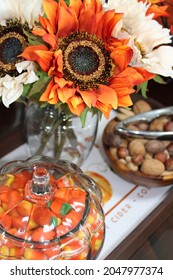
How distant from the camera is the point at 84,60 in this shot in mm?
577

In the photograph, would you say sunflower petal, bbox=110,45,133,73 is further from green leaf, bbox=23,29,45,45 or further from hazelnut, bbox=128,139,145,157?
hazelnut, bbox=128,139,145,157

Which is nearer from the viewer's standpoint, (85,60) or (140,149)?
(85,60)

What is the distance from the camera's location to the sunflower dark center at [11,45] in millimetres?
579

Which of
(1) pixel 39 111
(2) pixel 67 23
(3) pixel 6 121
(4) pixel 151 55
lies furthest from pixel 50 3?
(3) pixel 6 121

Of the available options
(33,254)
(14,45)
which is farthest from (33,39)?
(33,254)

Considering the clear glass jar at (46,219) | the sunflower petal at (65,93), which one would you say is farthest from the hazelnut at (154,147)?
the sunflower petal at (65,93)

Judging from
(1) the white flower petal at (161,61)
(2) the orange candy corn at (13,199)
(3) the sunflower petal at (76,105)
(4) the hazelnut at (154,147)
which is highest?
(1) the white flower petal at (161,61)

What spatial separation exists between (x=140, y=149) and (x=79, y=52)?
0.25 meters

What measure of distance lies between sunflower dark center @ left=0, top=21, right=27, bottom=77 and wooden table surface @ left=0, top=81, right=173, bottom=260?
0.86ft

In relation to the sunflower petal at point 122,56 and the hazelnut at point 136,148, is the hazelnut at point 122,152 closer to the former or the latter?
the hazelnut at point 136,148

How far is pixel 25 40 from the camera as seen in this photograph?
1.93ft

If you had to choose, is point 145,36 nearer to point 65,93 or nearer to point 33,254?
point 65,93

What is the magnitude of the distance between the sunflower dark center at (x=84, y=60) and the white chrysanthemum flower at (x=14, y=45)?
0.05m
